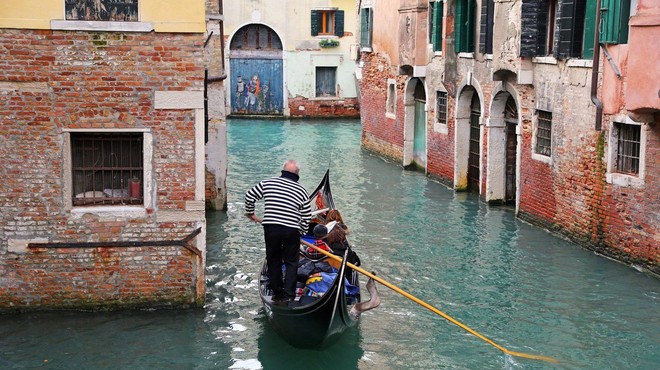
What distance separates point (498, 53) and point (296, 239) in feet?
19.1

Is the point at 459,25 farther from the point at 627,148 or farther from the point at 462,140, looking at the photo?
the point at 627,148

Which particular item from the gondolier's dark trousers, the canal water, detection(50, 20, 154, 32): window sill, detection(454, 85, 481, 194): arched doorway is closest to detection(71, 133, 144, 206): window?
detection(50, 20, 154, 32): window sill

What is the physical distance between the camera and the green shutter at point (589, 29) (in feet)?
31.7

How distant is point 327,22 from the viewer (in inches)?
958

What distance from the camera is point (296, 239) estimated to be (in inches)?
273

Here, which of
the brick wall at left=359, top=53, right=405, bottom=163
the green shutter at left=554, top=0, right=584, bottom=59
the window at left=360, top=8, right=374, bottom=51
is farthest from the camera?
the window at left=360, top=8, right=374, bottom=51

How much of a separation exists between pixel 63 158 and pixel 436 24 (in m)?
8.40

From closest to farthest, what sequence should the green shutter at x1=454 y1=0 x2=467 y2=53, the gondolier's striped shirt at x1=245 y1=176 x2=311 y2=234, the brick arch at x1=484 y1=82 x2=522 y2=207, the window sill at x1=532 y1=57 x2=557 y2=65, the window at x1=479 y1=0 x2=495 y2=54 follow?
1. the gondolier's striped shirt at x1=245 y1=176 x2=311 y2=234
2. the window sill at x1=532 y1=57 x2=557 y2=65
3. the window at x1=479 y1=0 x2=495 y2=54
4. the brick arch at x1=484 y1=82 x2=522 y2=207
5. the green shutter at x1=454 y1=0 x2=467 y2=53

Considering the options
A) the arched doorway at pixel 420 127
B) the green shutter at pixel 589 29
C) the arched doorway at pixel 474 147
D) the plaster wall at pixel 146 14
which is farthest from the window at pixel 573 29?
the arched doorway at pixel 420 127

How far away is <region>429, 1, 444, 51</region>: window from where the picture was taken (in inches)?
562

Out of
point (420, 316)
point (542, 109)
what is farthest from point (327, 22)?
point (420, 316)

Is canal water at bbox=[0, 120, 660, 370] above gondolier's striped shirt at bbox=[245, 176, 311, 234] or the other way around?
the other way around

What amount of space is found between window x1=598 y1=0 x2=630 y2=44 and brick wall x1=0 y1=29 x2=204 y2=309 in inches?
153

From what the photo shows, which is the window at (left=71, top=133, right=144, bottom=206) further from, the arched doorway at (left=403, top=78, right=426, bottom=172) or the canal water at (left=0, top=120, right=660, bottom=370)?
the arched doorway at (left=403, top=78, right=426, bottom=172)
